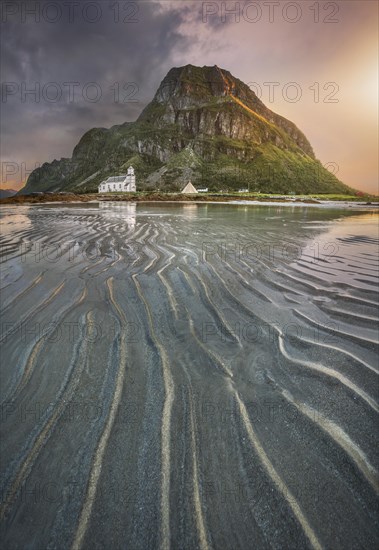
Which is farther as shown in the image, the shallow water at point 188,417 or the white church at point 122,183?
the white church at point 122,183

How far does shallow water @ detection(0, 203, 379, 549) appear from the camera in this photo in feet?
6.16

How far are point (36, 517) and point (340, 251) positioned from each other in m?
11.2

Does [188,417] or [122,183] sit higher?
[122,183]

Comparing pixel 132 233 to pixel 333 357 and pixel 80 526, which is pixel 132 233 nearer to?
pixel 333 357

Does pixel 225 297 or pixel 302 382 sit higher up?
pixel 225 297

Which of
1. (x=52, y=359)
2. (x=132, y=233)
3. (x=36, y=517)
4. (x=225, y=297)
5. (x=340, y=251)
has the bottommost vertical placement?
(x=36, y=517)

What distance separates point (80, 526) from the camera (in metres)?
1.84

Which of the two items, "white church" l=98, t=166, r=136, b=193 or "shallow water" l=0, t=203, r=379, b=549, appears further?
"white church" l=98, t=166, r=136, b=193

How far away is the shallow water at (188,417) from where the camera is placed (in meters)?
1.88

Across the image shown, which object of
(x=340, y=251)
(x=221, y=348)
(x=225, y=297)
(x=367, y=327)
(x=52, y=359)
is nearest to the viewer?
(x=52, y=359)

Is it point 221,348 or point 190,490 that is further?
point 221,348

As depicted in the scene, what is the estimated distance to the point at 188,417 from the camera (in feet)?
8.98

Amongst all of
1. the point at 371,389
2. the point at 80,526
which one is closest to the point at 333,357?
the point at 371,389

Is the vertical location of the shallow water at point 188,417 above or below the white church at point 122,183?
below
